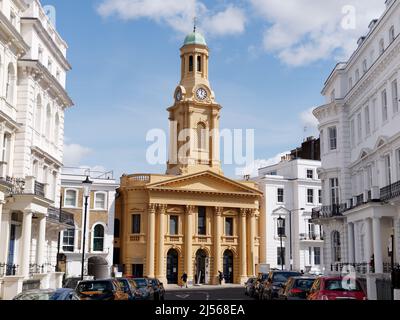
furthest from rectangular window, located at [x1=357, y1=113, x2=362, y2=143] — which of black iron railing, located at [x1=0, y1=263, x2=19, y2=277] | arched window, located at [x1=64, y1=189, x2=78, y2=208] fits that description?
arched window, located at [x1=64, y1=189, x2=78, y2=208]

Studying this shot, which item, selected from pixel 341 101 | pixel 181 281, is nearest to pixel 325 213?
pixel 341 101

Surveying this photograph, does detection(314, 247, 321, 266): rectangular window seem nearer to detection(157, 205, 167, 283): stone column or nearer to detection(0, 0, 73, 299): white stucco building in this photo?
detection(157, 205, 167, 283): stone column

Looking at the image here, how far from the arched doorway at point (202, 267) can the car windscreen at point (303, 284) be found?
44125mm

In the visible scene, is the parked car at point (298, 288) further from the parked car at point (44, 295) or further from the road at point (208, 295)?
the road at point (208, 295)

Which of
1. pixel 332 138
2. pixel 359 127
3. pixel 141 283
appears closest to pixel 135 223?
pixel 332 138

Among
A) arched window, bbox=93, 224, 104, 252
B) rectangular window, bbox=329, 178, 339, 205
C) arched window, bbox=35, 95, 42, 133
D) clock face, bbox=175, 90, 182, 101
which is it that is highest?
clock face, bbox=175, 90, 182, 101

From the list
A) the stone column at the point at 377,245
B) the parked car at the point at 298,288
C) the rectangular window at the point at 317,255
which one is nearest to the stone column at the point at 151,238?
the rectangular window at the point at 317,255

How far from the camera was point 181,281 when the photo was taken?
64062 mm

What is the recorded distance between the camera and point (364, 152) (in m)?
38.2

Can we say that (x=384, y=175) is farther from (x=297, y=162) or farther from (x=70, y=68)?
(x=297, y=162)

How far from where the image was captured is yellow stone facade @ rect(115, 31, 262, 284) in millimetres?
65125

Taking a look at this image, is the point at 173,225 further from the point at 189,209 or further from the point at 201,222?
the point at 201,222

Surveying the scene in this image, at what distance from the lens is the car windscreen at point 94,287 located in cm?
2052

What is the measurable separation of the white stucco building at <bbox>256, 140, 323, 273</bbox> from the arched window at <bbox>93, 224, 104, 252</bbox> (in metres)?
19.9
